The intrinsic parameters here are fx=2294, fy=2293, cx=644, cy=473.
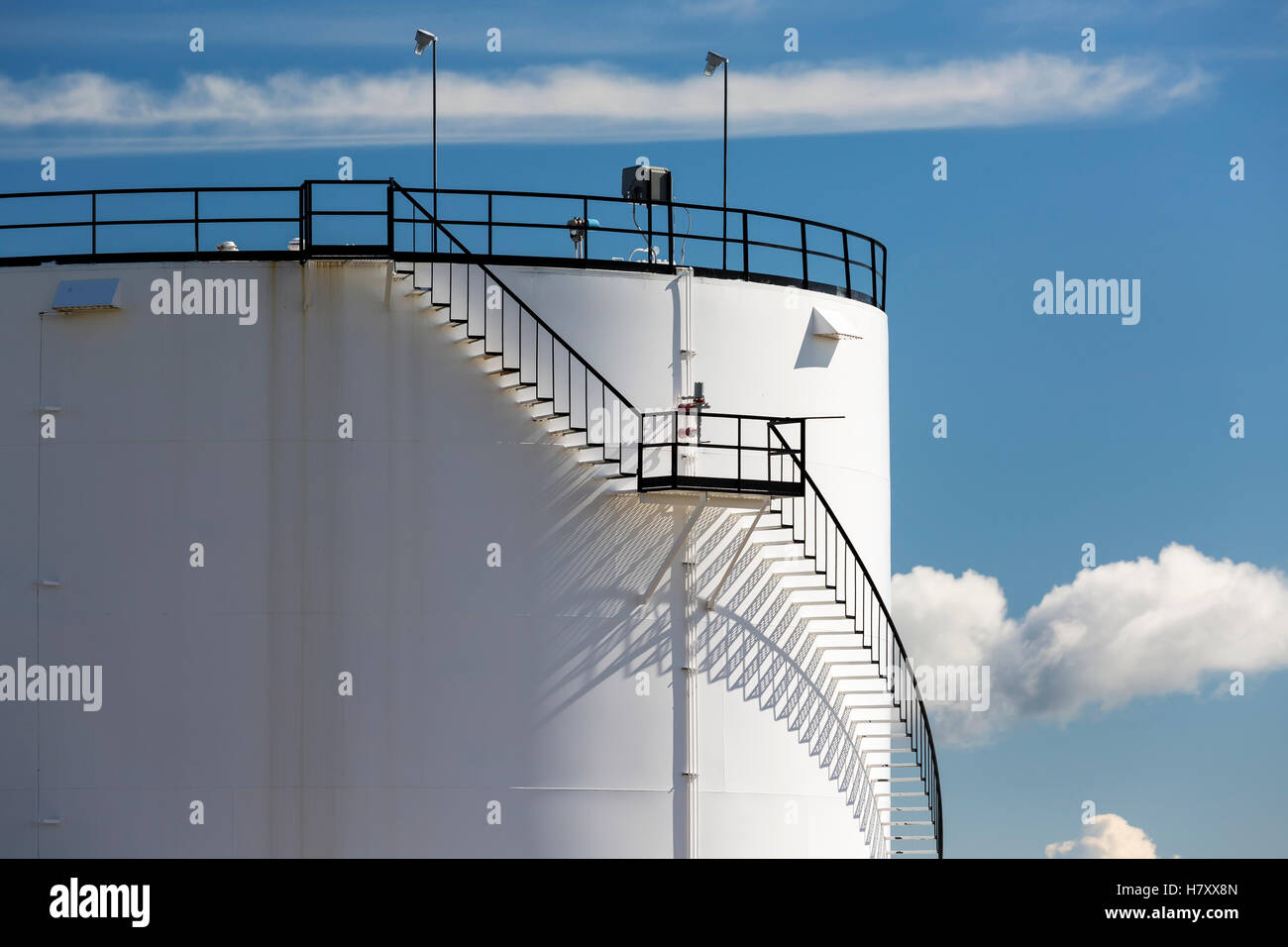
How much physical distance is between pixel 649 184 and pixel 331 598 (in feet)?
24.8

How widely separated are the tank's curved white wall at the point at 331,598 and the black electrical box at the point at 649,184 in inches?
80.8

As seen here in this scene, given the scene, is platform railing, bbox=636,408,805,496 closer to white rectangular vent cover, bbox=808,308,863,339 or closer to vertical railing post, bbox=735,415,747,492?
vertical railing post, bbox=735,415,747,492

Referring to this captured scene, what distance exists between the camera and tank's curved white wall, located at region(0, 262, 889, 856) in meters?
30.2

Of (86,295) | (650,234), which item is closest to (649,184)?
(650,234)

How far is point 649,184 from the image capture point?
32844 millimetres

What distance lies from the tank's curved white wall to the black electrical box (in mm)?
2052

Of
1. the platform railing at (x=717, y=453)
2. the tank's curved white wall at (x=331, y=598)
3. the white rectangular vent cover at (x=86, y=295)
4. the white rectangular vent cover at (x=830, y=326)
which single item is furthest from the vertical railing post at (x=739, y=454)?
the white rectangular vent cover at (x=86, y=295)

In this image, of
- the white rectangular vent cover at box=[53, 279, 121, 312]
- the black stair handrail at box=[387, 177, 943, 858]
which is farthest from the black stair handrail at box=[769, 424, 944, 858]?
the white rectangular vent cover at box=[53, 279, 121, 312]

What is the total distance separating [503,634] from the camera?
3050 centimetres

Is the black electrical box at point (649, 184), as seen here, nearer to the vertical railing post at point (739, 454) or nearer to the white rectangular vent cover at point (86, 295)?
the vertical railing post at point (739, 454)

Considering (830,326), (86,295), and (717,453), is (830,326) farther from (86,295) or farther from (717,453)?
(86,295)
